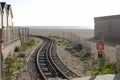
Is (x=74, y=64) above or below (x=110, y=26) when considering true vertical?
below

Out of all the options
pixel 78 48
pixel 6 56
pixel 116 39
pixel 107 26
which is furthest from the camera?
pixel 107 26

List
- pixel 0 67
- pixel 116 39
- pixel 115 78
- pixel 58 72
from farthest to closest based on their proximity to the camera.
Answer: pixel 116 39, pixel 58 72, pixel 0 67, pixel 115 78

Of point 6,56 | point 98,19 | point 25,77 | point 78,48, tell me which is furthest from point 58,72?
point 98,19

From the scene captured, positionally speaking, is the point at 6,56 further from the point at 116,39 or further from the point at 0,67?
the point at 116,39

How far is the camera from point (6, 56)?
80.0 feet

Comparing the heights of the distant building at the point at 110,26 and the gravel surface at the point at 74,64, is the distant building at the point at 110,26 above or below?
above

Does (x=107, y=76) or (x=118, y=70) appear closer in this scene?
(x=107, y=76)

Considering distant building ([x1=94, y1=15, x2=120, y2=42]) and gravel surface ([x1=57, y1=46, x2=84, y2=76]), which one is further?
distant building ([x1=94, y1=15, x2=120, y2=42])

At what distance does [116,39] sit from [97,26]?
10.4 meters

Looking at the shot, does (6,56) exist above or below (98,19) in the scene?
below

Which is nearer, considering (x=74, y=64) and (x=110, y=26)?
(x=74, y=64)

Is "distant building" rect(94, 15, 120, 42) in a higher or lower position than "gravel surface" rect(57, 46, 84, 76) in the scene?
higher

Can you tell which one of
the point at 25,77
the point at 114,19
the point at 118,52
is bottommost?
the point at 25,77

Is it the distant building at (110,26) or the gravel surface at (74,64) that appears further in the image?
the distant building at (110,26)
